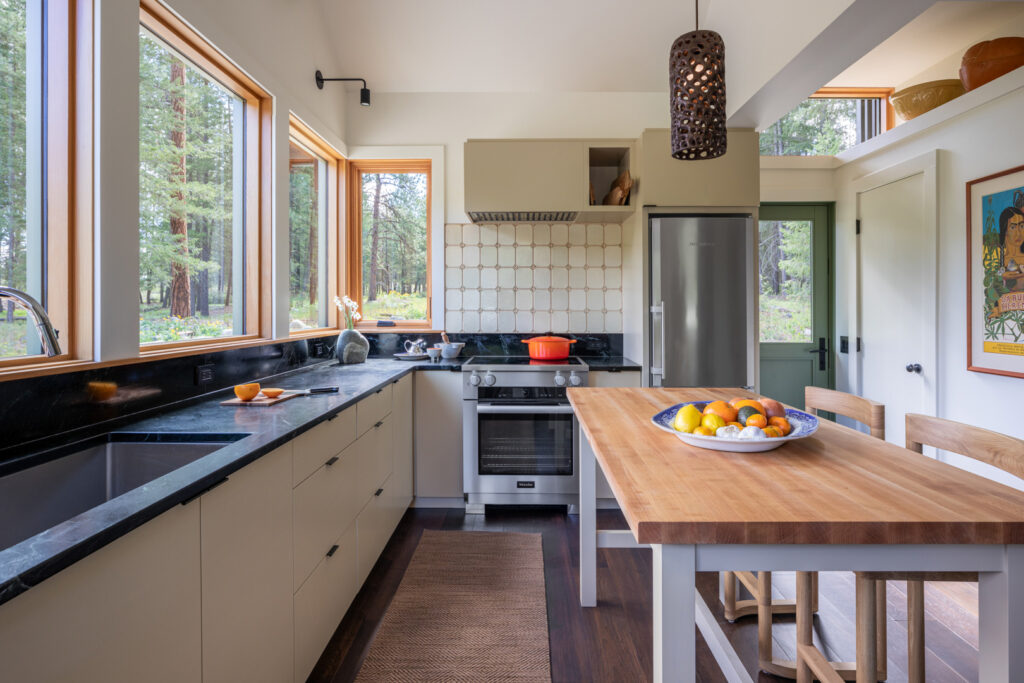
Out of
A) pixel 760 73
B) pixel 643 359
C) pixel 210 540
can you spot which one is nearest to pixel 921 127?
pixel 760 73

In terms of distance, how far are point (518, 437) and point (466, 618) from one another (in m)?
1.21

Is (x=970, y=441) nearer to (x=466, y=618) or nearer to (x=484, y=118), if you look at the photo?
Result: (x=466, y=618)

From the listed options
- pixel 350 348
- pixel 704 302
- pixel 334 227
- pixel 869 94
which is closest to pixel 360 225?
pixel 334 227

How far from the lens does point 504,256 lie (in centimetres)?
372

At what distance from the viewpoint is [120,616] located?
2.64 feet

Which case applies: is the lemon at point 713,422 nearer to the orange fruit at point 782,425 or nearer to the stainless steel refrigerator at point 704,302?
the orange fruit at point 782,425

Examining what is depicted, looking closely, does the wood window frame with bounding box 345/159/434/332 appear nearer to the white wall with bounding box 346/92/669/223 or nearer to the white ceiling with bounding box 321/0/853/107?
the white wall with bounding box 346/92/669/223

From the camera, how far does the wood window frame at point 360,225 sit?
12.1 feet

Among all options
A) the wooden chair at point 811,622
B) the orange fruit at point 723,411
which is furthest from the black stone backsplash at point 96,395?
the wooden chair at point 811,622

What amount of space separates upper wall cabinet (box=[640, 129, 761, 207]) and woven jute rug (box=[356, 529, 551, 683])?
2.12 m

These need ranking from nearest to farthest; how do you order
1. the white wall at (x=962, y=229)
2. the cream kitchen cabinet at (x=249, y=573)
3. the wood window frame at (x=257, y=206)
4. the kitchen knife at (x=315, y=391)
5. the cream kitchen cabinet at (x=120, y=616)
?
1. the cream kitchen cabinet at (x=120, y=616)
2. the cream kitchen cabinet at (x=249, y=573)
3. the kitchen knife at (x=315, y=391)
4. the wood window frame at (x=257, y=206)
5. the white wall at (x=962, y=229)

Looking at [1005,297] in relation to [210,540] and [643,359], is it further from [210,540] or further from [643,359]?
[210,540]

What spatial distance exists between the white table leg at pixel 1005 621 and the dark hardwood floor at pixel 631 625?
1054 mm

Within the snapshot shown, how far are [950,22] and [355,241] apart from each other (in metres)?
3.86
